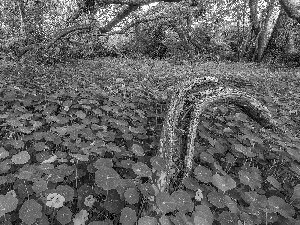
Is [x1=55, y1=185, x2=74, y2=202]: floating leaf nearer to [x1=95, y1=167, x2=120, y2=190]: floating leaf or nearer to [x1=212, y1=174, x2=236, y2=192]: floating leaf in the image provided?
[x1=95, y1=167, x2=120, y2=190]: floating leaf

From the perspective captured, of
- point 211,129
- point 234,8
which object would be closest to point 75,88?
point 211,129

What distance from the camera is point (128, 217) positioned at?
1.85 meters

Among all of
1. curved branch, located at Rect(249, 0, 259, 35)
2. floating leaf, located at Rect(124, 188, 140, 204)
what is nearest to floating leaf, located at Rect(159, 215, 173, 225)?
floating leaf, located at Rect(124, 188, 140, 204)

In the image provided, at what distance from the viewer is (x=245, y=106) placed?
2562 millimetres

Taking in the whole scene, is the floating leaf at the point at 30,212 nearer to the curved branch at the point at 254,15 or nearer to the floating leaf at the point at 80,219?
the floating leaf at the point at 80,219

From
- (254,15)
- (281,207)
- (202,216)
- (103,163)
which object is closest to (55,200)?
Answer: (103,163)

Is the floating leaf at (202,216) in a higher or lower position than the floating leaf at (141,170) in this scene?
lower

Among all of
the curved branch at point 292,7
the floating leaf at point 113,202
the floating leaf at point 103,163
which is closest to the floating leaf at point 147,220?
the floating leaf at point 113,202

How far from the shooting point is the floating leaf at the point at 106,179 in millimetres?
2035

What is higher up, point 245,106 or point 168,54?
point 245,106

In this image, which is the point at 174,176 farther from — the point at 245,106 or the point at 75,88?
the point at 75,88

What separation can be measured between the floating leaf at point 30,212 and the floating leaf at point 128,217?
63 centimetres

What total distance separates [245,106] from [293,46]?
16.9m

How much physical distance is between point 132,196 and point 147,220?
26cm
